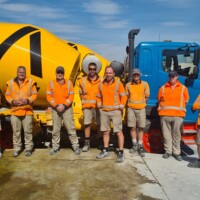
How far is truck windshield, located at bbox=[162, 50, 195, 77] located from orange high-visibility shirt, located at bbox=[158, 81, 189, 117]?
0.66 m

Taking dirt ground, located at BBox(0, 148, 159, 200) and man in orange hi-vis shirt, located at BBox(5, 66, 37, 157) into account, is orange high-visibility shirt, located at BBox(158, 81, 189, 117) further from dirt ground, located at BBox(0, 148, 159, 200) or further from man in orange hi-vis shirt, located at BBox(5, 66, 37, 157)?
man in orange hi-vis shirt, located at BBox(5, 66, 37, 157)

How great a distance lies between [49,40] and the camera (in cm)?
651

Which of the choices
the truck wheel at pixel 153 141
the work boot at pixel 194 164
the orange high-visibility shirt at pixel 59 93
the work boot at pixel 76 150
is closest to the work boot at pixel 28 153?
the work boot at pixel 76 150

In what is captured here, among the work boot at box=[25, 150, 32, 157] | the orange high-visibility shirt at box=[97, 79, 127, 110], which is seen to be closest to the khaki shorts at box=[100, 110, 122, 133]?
the orange high-visibility shirt at box=[97, 79, 127, 110]

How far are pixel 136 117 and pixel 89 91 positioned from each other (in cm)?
115

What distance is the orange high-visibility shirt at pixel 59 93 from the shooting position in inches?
231

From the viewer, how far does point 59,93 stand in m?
5.89

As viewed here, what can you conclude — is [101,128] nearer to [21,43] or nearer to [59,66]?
[59,66]

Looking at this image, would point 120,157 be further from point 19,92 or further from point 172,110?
point 19,92

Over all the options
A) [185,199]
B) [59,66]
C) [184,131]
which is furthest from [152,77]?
[185,199]

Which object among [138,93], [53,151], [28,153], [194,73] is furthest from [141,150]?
[28,153]

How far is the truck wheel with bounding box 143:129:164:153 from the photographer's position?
6.70 meters

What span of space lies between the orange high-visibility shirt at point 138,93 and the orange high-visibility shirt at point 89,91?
710mm

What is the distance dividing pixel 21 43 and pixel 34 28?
639mm
